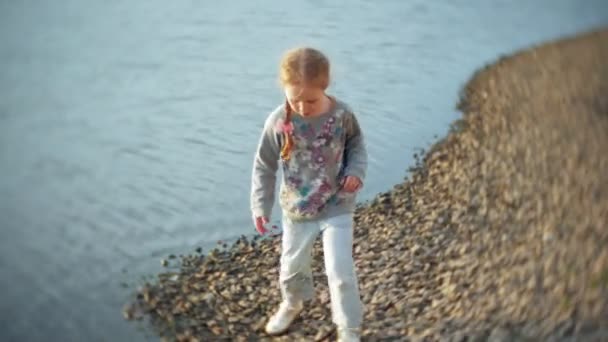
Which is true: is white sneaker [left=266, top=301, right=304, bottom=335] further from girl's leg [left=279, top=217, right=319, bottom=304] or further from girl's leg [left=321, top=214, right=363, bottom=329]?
girl's leg [left=321, top=214, right=363, bottom=329]

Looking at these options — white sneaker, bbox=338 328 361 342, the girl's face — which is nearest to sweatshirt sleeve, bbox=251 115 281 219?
the girl's face

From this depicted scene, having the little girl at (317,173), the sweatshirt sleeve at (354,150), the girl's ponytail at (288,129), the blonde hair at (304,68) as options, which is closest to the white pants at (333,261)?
the little girl at (317,173)

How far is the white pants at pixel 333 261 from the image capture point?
76.9 inches

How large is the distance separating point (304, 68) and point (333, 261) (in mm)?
585

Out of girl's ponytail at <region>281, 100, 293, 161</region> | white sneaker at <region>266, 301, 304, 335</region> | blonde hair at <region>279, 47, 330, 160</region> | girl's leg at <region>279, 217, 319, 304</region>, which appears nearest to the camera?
blonde hair at <region>279, 47, 330, 160</region>

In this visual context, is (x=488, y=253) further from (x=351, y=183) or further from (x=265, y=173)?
(x=265, y=173)

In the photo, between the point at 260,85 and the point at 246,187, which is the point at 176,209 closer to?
the point at 246,187

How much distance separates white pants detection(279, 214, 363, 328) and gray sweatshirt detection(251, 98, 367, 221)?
0.12ft

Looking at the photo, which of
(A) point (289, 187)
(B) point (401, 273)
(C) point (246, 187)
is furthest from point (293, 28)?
(A) point (289, 187)

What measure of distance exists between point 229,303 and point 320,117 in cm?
107

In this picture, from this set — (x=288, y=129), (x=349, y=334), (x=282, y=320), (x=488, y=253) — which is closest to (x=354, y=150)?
(x=288, y=129)

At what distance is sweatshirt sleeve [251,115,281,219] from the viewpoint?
6.47 feet

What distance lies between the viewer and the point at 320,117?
6.26ft

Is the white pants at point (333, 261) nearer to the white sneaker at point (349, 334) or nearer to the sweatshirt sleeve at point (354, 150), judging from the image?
the white sneaker at point (349, 334)
